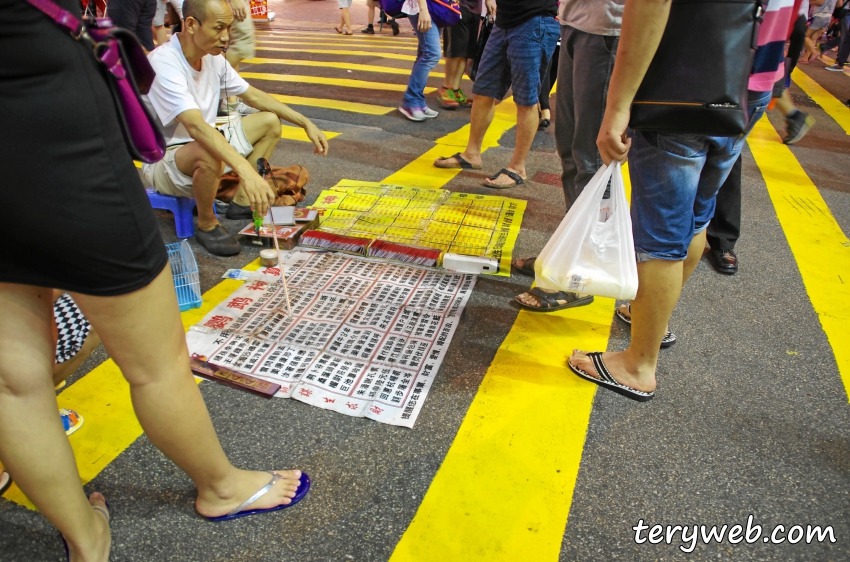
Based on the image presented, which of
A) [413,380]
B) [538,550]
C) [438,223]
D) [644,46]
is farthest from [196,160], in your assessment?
[538,550]

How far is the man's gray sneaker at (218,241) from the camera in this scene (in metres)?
2.82

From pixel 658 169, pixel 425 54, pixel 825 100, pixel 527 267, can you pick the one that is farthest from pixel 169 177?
pixel 825 100

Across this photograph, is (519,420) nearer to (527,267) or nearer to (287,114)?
(527,267)

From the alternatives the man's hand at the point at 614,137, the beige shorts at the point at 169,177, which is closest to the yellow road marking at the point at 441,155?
the beige shorts at the point at 169,177

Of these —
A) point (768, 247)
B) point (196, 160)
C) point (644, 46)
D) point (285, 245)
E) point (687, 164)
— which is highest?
point (644, 46)

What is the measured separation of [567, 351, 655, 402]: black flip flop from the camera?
2.03 meters

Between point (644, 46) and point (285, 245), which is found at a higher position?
point (644, 46)

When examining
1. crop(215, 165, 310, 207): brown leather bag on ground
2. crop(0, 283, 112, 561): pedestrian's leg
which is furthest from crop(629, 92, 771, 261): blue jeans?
crop(215, 165, 310, 207): brown leather bag on ground

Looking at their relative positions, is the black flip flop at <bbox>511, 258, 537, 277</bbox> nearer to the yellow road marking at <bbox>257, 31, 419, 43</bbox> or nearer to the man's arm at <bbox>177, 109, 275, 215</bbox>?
the man's arm at <bbox>177, 109, 275, 215</bbox>

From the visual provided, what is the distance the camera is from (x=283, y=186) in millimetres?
3320

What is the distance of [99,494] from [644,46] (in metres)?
1.90

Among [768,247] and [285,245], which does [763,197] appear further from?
[285,245]

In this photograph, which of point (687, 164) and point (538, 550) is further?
point (687, 164)

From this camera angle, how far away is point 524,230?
3312mm
